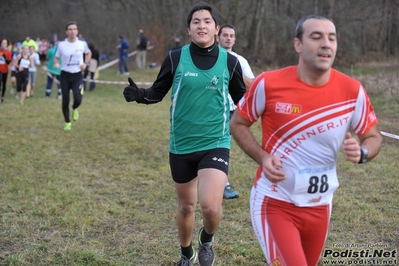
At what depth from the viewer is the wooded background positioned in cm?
2853

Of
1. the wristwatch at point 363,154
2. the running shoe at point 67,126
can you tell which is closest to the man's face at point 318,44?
the wristwatch at point 363,154

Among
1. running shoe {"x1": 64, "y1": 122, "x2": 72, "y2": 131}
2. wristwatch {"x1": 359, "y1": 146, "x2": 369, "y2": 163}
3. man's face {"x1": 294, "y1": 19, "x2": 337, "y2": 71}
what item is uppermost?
man's face {"x1": 294, "y1": 19, "x2": 337, "y2": 71}

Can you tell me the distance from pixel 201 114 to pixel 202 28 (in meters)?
0.74

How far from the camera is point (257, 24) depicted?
100 ft

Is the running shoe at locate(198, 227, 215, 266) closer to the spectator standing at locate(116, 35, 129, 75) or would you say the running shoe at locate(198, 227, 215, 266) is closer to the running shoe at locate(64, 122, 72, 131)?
the running shoe at locate(64, 122, 72, 131)

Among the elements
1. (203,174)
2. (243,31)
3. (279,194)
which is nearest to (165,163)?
(203,174)

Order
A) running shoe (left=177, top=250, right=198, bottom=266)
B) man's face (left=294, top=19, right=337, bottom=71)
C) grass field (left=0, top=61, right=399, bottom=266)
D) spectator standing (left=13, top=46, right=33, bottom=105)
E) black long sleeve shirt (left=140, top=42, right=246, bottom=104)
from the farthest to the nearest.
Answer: spectator standing (left=13, top=46, right=33, bottom=105) < grass field (left=0, top=61, right=399, bottom=266) < running shoe (left=177, top=250, right=198, bottom=266) < black long sleeve shirt (left=140, top=42, right=246, bottom=104) < man's face (left=294, top=19, right=337, bottom=71)

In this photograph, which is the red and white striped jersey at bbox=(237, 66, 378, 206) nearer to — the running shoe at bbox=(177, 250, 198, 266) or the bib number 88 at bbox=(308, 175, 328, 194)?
the bib number 88 at bbox=(308, 175, 328, 194)

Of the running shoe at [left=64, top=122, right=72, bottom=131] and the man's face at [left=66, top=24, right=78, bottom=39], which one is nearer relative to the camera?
the man's face at [left=66, top=24, right=78, bottom=39]

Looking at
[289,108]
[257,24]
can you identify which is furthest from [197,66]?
[257,24]

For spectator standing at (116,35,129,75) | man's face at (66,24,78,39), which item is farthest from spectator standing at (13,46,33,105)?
spectator standing at (116,35,129,75)

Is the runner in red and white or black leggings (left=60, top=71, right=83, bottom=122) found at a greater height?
the runner in red and white

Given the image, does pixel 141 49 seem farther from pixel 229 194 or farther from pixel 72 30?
pixel 229 194

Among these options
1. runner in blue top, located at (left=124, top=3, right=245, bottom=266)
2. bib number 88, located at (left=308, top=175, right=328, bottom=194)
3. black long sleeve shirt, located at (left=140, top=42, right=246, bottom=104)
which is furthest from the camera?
black long sleeve shirt, located at (left=140, top=42, right=246, bottom=104)
